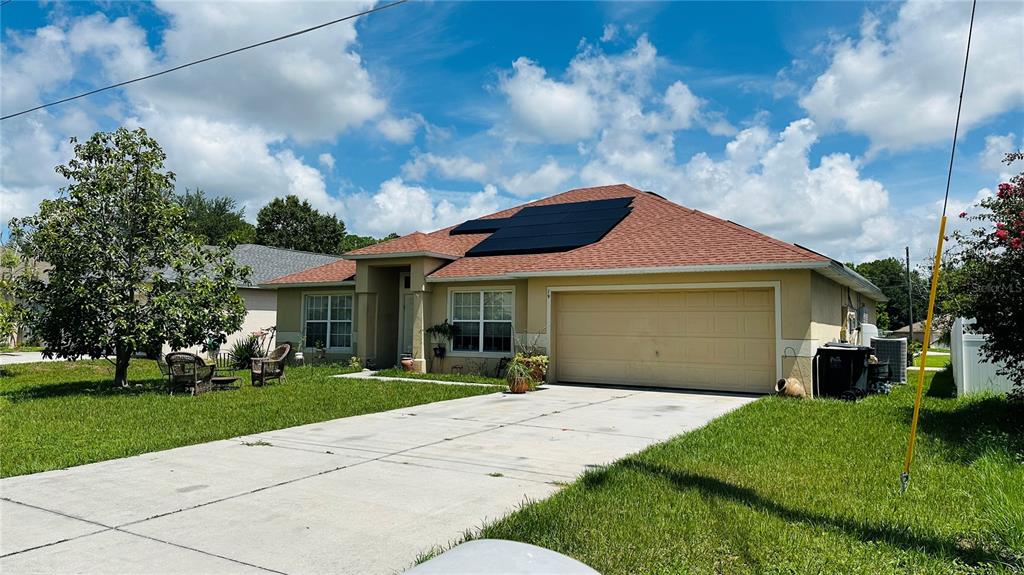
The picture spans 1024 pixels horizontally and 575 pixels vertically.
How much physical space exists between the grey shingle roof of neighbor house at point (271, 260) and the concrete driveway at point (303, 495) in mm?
Result: 21533

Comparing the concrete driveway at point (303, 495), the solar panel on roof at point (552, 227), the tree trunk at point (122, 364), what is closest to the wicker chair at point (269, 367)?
the tree trunk at point (122, 364)

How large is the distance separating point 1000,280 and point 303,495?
9555 mm

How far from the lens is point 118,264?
13.1m

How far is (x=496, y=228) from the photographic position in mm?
21547

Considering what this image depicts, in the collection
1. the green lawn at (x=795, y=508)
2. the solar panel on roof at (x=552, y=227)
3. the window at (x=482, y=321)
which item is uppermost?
the solar panel on roof at (x=552, y=227)

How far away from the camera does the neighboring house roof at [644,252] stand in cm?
1377

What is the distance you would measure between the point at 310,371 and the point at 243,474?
1222 cm

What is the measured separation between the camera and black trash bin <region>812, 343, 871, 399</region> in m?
12.8

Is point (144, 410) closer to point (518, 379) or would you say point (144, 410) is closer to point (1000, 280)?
point (518, 379)

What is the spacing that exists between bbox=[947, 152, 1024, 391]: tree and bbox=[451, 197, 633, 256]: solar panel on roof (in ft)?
30.8

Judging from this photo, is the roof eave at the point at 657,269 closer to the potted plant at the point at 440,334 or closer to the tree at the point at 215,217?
the potted plant at the point at 440,334

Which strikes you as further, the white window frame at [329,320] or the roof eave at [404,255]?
the white window frame at [329,320]

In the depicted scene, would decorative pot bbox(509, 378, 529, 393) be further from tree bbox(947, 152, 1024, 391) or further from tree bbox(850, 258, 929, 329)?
tree bbox(850, 258, 929, 329)

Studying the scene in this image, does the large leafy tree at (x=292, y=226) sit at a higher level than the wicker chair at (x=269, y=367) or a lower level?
higher
